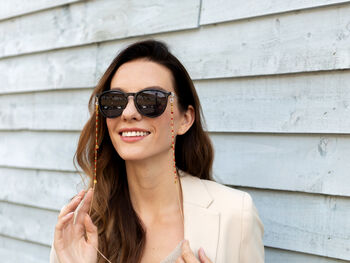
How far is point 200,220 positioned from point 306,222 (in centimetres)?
54

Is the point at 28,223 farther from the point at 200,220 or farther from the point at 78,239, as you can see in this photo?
the point at 200,220

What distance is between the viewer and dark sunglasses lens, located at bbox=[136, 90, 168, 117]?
1.85 meters

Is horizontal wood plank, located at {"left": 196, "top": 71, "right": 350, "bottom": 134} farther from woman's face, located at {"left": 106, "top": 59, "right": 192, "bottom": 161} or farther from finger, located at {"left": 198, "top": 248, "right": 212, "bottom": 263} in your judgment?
finger, located at {"left": 198, "top": 248, "right": 212, "bottom": 263}

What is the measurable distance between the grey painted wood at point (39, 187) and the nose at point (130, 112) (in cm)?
123

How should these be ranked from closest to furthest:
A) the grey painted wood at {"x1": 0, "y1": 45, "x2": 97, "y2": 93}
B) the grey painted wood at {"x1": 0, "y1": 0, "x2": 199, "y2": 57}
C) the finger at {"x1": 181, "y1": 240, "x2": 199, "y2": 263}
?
1. the finger at {"x1": 181, "y1": 240, "x2": 199, "y2": 263}
2. the grey painted wood at {"x1": 0, "y1": 0, "x2": 199, "y2": 57}
3. the grey painted wood at {"x1": 0, "y1": 45, "x2": 97, "y2": 93}

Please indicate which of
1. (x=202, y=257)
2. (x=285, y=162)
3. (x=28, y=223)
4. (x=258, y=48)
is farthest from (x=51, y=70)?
(x=202, y=257)

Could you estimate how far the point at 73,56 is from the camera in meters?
3.12

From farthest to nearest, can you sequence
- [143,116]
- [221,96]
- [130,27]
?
[130,27]
[221,96]
[143,116]

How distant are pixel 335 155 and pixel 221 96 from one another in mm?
712

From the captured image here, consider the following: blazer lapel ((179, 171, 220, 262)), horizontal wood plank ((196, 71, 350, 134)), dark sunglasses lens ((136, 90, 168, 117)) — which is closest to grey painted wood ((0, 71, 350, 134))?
horizontal wood plank ((196, 71, 350, 134))

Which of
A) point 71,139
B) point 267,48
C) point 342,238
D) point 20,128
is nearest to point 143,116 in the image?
point 267,48

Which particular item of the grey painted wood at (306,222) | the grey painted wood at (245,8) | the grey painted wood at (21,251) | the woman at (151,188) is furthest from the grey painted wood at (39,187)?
the grey painted wood at (245,8)

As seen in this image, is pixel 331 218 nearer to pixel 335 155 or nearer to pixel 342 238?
pixel 342 238

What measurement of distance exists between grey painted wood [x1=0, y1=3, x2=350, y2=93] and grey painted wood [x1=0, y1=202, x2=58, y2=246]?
1075 mm
